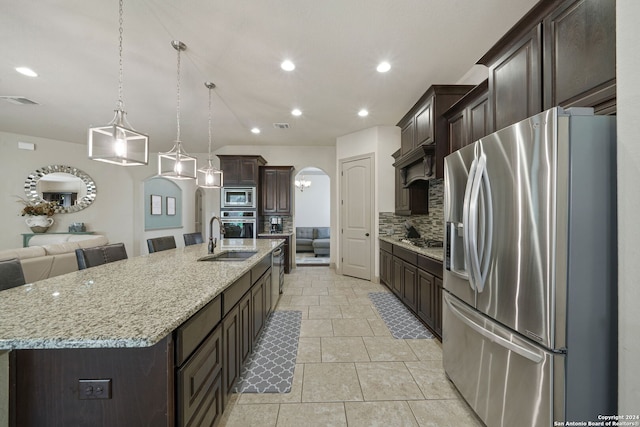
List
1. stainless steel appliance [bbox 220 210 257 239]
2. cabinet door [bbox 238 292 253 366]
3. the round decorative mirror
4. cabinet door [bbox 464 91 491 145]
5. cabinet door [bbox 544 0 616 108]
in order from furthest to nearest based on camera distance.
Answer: stainless steel appliance [bbox 220 210 257 239] < the round decorative mirror < cabinet door [bbox 464 91 491 145] < cabinet door [bbox 238 292 253 366] < cabinet door [bbox 544 0 616 108]

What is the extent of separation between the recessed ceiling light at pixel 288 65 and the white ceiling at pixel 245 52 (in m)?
0.07

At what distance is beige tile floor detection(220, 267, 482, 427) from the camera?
1584 millimetres

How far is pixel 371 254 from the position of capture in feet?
15.3

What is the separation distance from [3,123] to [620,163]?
7924 mm

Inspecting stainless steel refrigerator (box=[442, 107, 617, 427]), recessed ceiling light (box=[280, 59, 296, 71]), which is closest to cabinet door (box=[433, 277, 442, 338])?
stainless steel refrigerator (box=[442, 107, 617, 427])

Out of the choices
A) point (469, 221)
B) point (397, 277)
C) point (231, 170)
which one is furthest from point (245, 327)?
point (231, 170)

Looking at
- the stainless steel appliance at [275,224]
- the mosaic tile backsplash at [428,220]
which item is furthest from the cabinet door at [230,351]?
the stainless steel appliance at [275,224]

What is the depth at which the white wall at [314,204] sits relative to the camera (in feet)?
29.4

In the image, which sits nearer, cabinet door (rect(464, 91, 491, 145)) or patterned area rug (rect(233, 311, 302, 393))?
patterned area rug (rect(233, 311, 302, 393))

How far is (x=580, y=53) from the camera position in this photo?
1.28 metres

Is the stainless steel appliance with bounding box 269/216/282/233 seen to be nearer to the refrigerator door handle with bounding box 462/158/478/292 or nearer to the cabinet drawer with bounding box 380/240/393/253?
the cabinet drawer with bounding box 380/240/393/253

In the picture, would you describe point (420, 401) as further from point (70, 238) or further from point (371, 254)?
point (70, 238)

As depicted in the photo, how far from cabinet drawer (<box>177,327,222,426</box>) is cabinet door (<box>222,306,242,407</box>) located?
7 centimetres

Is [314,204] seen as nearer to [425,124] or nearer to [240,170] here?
[240,170]
